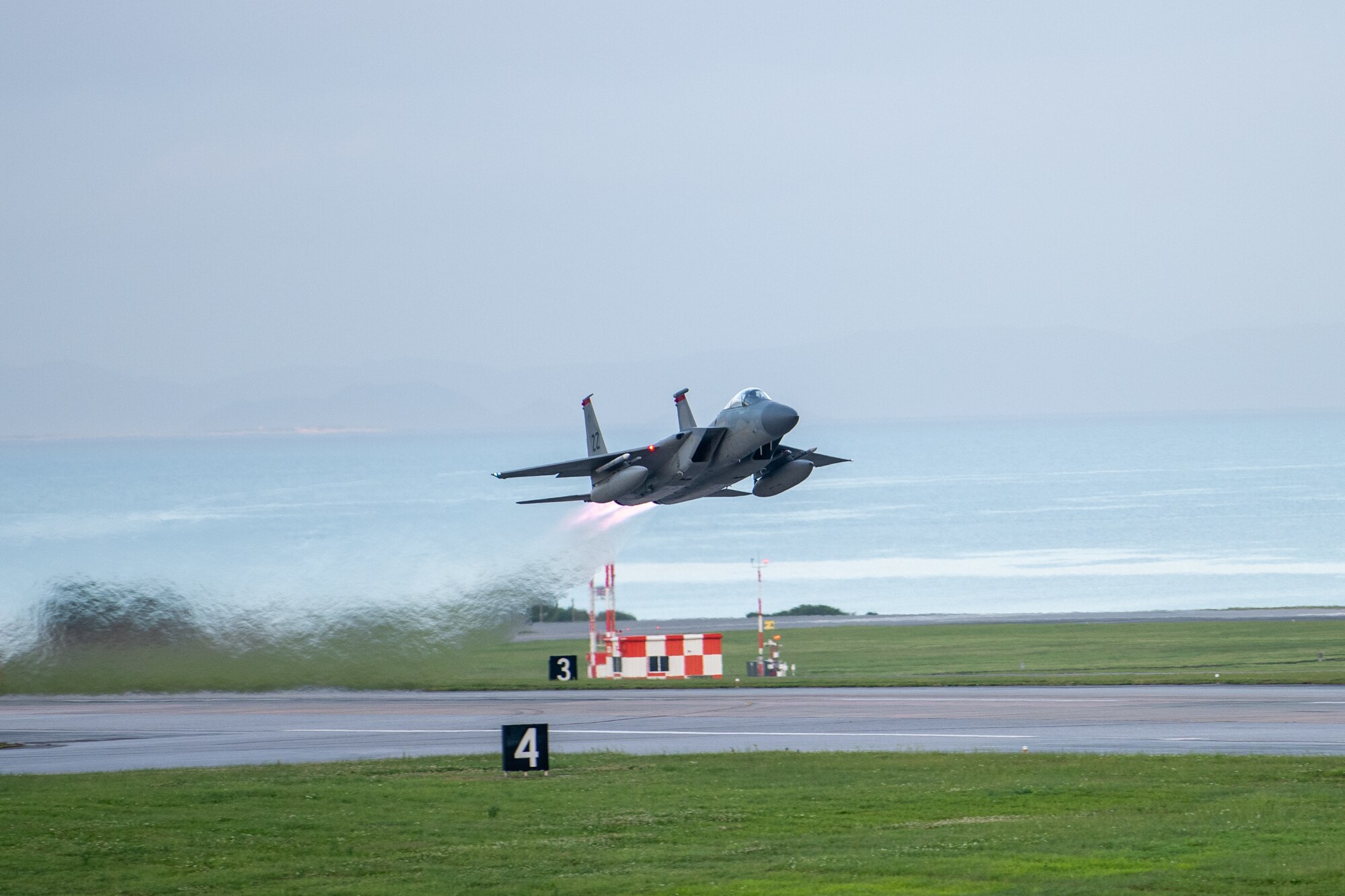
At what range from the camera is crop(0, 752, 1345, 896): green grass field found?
15922 mm

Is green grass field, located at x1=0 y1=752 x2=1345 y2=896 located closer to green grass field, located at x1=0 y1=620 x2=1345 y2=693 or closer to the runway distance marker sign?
green grass field, located at x1=0 y1=620 x2=1345 y2=693

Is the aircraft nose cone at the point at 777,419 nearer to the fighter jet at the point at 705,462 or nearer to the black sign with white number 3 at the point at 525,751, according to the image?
the fighter jet at the point at 705,462

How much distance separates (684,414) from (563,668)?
1119cm

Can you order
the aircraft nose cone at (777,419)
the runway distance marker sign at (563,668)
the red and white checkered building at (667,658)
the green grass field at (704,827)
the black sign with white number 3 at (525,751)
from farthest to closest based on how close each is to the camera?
the red and white checkered building at (667,658) < the runway distance marker sign at (563,668) < the aircraft nose cone at (777,419) < the black sign with white number 3 at (525,751) < the green grass field at (704,827)

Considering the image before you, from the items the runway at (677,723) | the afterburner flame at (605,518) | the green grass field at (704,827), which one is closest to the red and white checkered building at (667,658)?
the afterburner flame at (605,518)

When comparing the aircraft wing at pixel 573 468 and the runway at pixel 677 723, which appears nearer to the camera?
the runway at pixel 677 723

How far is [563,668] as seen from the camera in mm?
46469

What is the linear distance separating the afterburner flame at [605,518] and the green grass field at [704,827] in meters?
20.3

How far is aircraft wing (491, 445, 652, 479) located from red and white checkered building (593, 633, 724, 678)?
10377mm

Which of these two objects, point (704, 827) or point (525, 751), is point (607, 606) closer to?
point (525, 751)

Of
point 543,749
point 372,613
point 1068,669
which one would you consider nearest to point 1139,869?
point 543,749

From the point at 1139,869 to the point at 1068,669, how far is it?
105ft

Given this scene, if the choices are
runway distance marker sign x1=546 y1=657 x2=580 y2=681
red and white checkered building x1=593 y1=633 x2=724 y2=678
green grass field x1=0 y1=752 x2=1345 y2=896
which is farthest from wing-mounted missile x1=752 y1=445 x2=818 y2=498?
green grass field x1=0 y1=752 x2=1345 y2=896

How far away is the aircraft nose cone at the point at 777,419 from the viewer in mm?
35500
